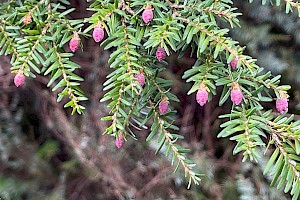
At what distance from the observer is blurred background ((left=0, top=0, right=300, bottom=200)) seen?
1154 millimetres

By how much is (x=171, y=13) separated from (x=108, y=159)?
0.72 metres

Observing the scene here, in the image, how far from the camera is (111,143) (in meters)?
1.24

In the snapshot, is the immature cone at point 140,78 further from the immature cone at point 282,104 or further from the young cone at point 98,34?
the immature cone at point 282,104

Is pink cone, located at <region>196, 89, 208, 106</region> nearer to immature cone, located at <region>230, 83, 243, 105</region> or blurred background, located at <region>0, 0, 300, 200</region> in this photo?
immature cone, located at <region>230, 83, 243, 105</region>

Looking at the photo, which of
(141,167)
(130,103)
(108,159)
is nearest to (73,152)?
(108,159)

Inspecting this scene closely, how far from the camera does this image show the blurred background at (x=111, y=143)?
1.15 meters

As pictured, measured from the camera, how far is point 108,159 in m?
1.23

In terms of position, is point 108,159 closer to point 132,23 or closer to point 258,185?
point 258,185

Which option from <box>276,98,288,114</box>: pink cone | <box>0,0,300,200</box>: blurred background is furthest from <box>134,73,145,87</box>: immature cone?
<box>0,0,300,200</box>: blurred background

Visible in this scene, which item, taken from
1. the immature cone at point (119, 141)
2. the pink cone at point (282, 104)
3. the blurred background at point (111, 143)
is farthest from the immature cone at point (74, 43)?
the blurred background at point (111, 143)

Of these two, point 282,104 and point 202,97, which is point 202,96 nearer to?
point 202,97

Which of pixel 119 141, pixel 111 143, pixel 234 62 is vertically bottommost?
pixel 111 143

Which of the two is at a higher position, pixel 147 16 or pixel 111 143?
pixel 147 16

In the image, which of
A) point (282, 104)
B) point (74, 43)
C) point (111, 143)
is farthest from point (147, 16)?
point (111, 143)
